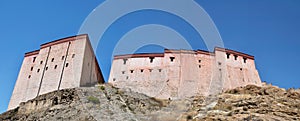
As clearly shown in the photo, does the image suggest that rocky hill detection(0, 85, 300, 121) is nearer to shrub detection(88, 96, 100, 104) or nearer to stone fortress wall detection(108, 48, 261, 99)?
shrub detection(88, 96, 100, 104)

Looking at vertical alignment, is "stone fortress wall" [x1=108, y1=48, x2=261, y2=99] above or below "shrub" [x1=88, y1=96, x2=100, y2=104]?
above

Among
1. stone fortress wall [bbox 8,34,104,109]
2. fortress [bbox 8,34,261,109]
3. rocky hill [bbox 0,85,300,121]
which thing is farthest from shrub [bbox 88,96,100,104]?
fortress [bbox 8,34,261,109]

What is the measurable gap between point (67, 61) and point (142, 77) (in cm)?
1185

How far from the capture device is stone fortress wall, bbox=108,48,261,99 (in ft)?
140

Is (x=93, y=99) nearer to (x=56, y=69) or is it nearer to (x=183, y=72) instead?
(x=56, y=69)

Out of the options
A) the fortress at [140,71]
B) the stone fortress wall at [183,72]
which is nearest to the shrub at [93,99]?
the fortress at [140,71]

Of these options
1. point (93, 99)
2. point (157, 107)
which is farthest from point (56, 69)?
point (157, 107)

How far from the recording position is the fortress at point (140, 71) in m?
37.8

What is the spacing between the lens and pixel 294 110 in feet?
62.5

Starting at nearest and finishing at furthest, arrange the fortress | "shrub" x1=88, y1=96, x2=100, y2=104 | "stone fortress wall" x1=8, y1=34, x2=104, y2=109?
"shrub" x1=88, y1=96, x2=100, y2=104, "stone fortress wall" x1=8, y1=34, x2=104, y2=109, the fortress

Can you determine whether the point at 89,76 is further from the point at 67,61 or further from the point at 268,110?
the point at 268,110

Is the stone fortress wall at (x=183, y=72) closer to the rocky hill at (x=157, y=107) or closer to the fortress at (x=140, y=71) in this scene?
the fortress at (x=140, y=71)

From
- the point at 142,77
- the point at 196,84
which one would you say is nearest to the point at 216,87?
the point at 196,84

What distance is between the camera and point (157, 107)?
29844mm
